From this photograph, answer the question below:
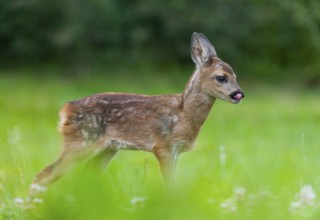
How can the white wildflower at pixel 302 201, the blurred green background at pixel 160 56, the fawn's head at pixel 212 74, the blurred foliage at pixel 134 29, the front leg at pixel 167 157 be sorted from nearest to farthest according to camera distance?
the white wildflower at pixel 302 201 < the front leg at pixel 167 157 < the fawn's head at pixel 212 74 < the blurred green background at pixel 160 56 < the blurred foliage at pixel 134 29

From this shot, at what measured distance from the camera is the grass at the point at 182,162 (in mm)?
2402

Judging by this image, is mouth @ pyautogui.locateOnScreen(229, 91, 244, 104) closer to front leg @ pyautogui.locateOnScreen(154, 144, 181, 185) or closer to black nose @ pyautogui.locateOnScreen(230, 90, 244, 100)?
black nose @ pyautogui.locateOnScreen(230, 90, 244, 100)

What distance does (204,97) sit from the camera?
21.7 ft

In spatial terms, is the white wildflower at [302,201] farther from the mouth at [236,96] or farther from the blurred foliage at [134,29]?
the blurred foliage at [134,29]

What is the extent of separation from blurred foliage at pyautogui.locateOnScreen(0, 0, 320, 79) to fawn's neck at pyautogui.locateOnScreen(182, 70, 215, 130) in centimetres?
1937

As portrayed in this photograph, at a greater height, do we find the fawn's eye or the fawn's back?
the fawn's eye

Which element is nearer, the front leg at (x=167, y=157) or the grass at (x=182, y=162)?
the grass at (x=182, y=162)

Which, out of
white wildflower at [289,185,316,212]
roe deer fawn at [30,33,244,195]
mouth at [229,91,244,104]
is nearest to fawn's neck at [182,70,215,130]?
roe deer fawn at [30,33,244,195]

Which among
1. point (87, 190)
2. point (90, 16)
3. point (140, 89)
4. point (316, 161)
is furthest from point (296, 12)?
point (87, 190)

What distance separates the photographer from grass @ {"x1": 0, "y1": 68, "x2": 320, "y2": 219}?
7.88 feet

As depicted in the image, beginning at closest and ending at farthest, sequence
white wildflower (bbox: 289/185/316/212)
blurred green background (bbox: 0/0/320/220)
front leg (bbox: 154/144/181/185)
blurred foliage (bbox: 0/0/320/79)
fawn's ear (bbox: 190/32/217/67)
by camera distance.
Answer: white wildflower (bbox: 289/185/316/212), front leg (bbox: 154/144/181/185), fawn's ear (bbox: 190/32/217/67), blurred green background (bbox: 0/0/320/220), blurred foliage (bbox: 0/0/320/79)

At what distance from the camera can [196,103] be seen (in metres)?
6.60

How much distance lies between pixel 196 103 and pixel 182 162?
15.4ft

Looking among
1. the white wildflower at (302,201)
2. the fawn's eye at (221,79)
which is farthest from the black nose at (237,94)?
the white wildflower at (302,201)
